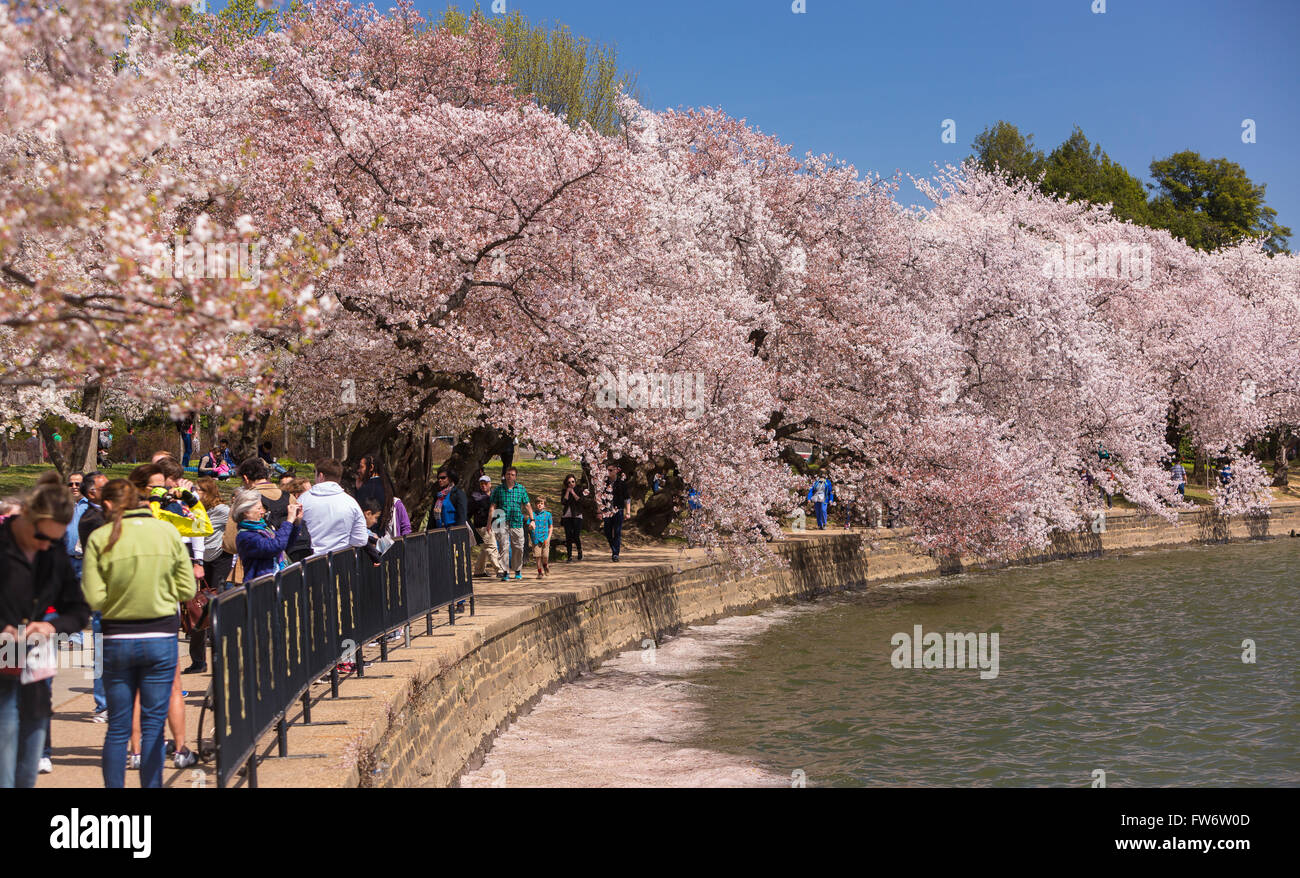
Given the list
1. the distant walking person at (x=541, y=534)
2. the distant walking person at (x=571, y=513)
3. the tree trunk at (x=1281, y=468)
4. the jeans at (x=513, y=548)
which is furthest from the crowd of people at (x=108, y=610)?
the tree trunk at (x=1281, y=468)

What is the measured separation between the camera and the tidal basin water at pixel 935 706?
43.2ft

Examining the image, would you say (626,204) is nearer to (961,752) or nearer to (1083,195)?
(961,752)

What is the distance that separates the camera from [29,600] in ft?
20.8

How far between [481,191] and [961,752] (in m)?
10.7

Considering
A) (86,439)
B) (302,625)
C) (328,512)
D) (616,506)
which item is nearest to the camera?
→ (302,625)

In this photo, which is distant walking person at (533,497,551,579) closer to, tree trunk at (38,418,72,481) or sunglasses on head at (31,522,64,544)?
sunglasses on head at (31,522,64,544)

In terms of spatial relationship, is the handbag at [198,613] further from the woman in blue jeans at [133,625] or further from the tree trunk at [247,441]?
the tree trunk at [247,441]

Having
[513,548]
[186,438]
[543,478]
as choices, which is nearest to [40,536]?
[513,548]

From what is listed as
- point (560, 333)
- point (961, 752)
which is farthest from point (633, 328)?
point (961, 752)

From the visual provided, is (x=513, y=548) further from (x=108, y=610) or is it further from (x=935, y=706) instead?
(x=108, y=610)

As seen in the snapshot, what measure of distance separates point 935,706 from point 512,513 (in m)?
7.78

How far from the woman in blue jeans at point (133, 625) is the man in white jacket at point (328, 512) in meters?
3.75
